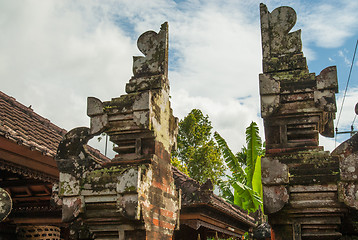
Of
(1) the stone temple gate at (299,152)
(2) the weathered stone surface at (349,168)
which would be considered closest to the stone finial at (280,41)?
(1) the stone temple gate at (299,152)

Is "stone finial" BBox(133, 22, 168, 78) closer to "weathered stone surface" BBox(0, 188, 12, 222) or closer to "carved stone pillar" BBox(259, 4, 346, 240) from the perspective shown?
"carved stone pillar" BBox(259, 4, 346, 240)

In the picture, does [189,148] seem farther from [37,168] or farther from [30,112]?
[37,168]

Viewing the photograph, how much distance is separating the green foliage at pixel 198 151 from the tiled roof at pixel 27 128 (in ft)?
45.7

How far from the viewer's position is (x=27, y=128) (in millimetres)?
7191

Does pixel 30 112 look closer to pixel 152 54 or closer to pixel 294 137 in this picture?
pixel 152 54

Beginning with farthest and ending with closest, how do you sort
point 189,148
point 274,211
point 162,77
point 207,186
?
point 189,148, point 207,186, point 162,77, point 274,211

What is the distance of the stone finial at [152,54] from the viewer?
580 cm

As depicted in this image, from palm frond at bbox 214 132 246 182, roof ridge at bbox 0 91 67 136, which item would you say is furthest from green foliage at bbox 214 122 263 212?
roof ridge at bbox 0 91 67 136

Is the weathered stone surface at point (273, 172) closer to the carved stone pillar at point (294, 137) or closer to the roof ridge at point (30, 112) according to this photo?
the carved stone pillar at point (294, 137)

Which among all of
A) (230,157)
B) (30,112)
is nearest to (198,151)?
(230,157)

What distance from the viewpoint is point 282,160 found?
14.8ft

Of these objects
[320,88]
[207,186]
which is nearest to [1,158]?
[207,186]

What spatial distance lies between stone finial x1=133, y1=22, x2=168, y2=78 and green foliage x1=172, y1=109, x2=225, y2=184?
16197mm

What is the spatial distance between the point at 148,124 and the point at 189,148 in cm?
1825
